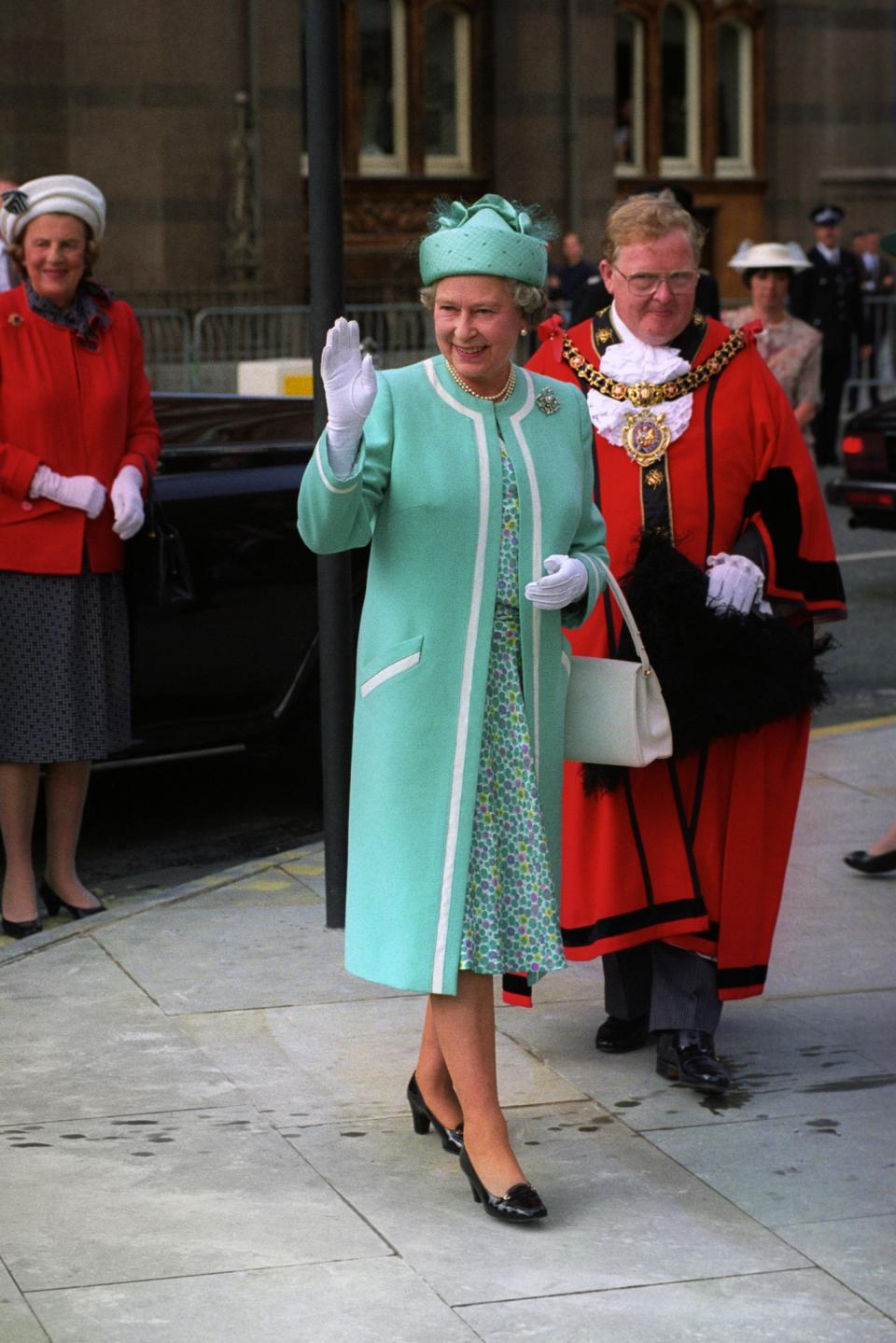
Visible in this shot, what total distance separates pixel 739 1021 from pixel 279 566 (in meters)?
2.63

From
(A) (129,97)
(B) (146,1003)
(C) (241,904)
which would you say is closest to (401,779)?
(B) (146,1003)

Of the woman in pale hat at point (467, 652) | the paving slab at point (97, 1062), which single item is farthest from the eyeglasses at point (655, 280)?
the paving slab at point (97, 1062)

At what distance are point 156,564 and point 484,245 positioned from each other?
2379 millimetres

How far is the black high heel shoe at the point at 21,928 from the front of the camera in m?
6.19

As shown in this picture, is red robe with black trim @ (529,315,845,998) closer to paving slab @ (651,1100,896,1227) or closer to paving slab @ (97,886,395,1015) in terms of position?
paving slab @ (651,1100,896,1227)

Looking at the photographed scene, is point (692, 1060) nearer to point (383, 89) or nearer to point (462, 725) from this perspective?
point (462, 725)

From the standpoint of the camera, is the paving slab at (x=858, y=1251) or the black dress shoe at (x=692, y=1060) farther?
the black dress shoe at (x=692, y=1060)

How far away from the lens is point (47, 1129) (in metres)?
4.57

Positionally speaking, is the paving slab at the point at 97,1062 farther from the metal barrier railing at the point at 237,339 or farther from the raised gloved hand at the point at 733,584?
the metal barrier railing at the point at 237,339

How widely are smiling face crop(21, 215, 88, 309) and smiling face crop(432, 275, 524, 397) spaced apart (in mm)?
2199

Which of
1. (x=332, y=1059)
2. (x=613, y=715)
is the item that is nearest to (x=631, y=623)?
(x=613, y=715)

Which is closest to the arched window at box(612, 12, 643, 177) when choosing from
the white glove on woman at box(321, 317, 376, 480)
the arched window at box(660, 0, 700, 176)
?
the arched window at box(660, 0, 700, 176)

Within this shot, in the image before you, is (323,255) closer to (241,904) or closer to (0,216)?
(0,216)

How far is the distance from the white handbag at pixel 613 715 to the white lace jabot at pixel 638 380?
536mm
